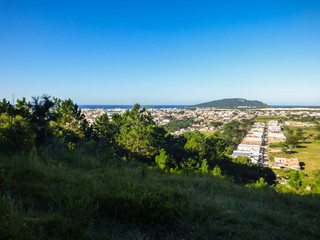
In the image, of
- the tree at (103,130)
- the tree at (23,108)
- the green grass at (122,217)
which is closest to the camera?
the green grass at (122,217)

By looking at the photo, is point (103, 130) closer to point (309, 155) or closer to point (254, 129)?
point (309, 155)

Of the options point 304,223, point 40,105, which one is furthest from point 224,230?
point 40,105

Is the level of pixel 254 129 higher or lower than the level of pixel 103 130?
lower

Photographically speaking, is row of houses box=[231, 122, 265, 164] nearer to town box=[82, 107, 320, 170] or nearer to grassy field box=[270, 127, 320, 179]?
town box=[82, 107, 320, 170]

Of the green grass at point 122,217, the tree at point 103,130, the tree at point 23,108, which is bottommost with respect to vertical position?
the tree at point 103,130

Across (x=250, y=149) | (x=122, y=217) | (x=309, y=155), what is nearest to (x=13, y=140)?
(x=122, y=217)

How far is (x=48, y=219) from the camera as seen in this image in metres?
1.56

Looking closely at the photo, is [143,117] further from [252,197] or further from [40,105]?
[252,197]

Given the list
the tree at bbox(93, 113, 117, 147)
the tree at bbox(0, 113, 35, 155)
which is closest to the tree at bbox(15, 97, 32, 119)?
the tree at bbox(0, 113, 35, 155)

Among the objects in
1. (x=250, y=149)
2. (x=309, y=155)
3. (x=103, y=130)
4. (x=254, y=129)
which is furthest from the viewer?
(x=254, y=129)

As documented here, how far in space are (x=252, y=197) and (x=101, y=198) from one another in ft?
9.88

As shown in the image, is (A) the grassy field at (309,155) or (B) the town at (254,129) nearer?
(A) the grassy field at (309,155)

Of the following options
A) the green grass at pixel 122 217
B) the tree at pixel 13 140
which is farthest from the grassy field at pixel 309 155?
the tree at pixel 13 140

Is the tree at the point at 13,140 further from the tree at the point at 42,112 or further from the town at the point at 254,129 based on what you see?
the town at the point at 254,129
